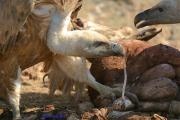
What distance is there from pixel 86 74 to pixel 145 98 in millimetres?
716

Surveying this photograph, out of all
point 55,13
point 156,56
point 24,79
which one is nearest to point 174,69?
point 156,56

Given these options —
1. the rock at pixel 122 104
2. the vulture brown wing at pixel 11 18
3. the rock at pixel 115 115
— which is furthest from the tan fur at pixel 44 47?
the rock at pixel 115 115

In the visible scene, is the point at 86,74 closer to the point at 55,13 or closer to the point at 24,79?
the point at 55,13

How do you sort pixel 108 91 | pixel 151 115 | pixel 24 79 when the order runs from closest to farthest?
pixel 151 115 < pixel 108 91 < pixel 24 79

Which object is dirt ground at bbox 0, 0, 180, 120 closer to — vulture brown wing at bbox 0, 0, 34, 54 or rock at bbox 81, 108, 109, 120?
rock at bbox 81, 108, 109, 120

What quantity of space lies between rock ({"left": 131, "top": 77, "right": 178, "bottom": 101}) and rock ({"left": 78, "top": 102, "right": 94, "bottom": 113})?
0.54 metres

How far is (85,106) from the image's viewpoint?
716 centimetres

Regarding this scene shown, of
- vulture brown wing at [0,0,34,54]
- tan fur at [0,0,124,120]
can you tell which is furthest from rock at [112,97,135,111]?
vulture brown wing at [0,0,34,54]

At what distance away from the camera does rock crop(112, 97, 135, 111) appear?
680 cm

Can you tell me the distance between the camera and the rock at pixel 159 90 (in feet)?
22.5

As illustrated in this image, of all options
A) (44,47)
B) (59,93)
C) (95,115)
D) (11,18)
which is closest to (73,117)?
(95,115)

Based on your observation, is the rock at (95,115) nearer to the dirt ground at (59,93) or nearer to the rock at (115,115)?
the rock at (115,115)

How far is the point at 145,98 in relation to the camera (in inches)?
272

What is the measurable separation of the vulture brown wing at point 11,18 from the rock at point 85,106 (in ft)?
3.04
